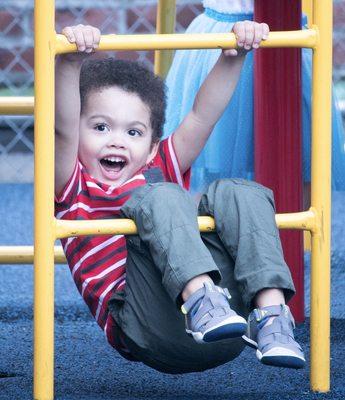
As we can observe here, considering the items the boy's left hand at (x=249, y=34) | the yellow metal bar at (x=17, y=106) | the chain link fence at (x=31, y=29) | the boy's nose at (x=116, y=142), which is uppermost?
the chain link fence at (x=31, y=29)

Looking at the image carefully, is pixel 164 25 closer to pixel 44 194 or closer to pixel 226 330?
pixel 44 194

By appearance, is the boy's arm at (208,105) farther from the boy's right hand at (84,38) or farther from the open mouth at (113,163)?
the boy's right hand at (84,38)

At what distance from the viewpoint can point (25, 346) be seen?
2504 millimetres

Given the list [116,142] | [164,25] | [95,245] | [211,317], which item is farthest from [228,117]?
[211,317]

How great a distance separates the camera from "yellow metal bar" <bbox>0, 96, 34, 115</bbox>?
2.60 metres

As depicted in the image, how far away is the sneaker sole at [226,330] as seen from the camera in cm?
177

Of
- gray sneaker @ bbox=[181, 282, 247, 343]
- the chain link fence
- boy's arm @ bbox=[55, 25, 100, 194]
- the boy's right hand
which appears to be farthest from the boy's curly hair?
the chain link fence

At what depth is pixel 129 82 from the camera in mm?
2195

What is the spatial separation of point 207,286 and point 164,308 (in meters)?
0.14

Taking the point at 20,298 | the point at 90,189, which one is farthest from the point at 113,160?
the point at 20,298

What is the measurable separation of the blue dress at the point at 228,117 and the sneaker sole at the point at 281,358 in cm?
100

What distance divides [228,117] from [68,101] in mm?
903

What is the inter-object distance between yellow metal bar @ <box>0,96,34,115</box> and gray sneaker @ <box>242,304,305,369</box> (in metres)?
0.93

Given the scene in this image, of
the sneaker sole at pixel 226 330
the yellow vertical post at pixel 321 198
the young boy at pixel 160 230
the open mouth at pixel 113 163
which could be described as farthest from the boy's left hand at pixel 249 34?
the sneaker sole at pixel 226 330
